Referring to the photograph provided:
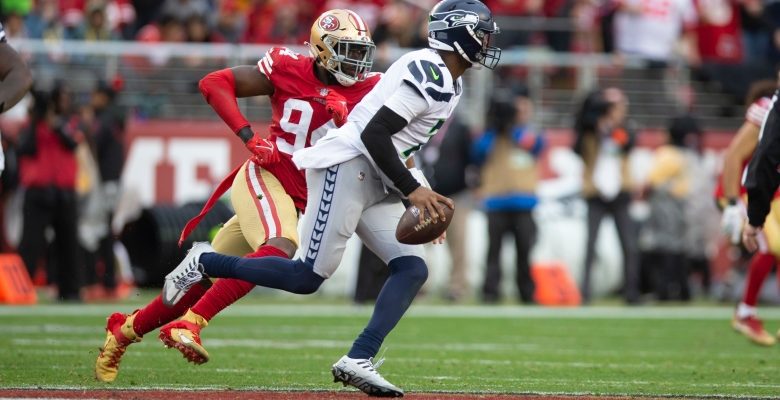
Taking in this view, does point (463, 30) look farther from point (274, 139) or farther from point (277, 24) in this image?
point (277, 24)

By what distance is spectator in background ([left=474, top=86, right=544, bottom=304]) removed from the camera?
14180 millimetres

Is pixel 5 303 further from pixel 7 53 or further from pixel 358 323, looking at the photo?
pixel 7 53

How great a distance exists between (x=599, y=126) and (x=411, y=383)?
8.06 meters

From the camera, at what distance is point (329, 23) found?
23.8 ft

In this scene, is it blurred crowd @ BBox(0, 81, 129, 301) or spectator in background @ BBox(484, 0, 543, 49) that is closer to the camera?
blurred crowd @ BBox(0, 81, 129, 301)

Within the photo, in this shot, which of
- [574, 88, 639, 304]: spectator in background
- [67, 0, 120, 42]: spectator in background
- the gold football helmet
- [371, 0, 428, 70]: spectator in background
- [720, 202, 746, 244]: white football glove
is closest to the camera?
the gold football helmet

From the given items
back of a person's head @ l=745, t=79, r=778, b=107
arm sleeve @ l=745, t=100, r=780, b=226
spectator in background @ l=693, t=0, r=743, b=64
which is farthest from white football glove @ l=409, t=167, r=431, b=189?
spectator in background @ l=693, t=0, r=743, b=64

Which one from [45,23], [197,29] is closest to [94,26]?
[45,23]

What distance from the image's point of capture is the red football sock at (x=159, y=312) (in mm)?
6917

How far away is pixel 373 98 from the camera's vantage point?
6535 millimetres

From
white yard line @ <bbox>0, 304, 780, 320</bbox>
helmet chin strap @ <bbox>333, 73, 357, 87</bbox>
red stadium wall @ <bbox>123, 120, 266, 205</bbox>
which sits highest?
helmet chin strap @ <bbox>333, 73, 357, 87</bbox>

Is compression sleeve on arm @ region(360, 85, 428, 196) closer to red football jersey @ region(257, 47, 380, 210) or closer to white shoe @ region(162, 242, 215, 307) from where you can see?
white shoe @ region(162, 242, 215, 307)

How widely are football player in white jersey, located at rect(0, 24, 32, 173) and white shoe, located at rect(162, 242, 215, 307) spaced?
94cm

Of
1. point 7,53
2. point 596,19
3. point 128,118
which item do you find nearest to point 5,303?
point 128,118
